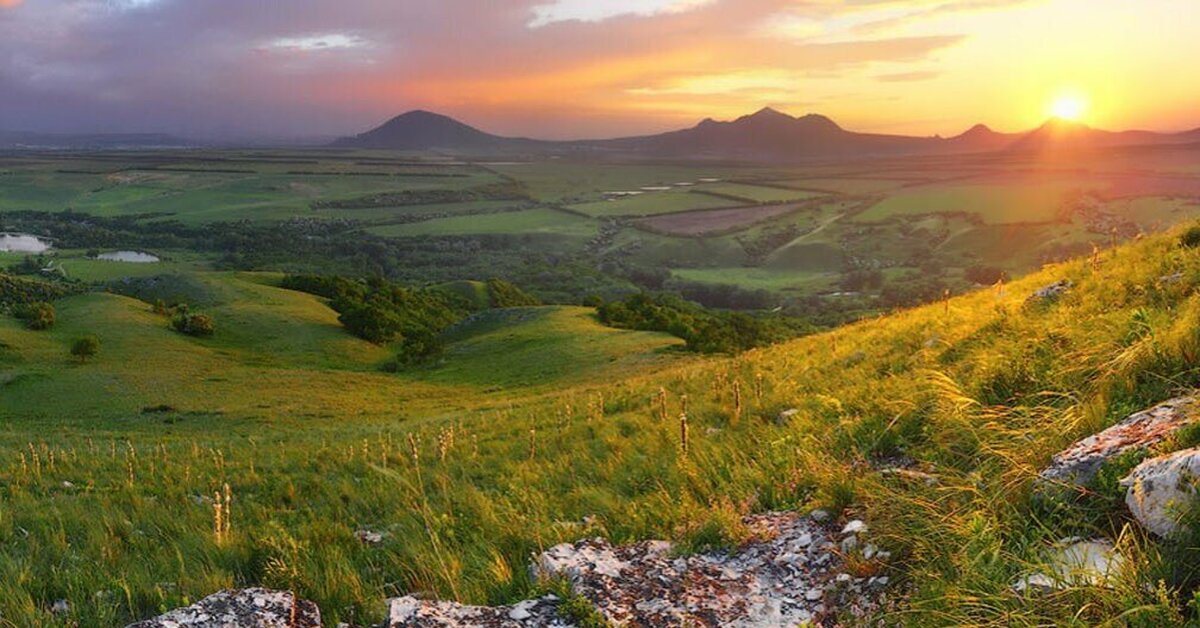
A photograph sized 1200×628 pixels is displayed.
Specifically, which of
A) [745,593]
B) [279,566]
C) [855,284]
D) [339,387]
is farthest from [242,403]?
[855,284]

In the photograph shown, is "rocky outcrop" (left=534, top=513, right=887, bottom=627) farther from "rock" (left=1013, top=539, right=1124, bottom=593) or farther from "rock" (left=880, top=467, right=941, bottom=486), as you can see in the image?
"rock" (left=1013, top=539, right=1124, bottom=593)

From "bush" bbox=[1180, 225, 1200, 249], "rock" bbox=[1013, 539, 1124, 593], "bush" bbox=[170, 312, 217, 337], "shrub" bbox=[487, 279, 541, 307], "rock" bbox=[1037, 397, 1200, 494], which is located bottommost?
"shrub" bbox=[487, 279, 541, 307]

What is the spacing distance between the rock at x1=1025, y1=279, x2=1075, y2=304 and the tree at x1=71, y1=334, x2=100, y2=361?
60.0 meters

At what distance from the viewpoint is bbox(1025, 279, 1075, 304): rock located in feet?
38.0

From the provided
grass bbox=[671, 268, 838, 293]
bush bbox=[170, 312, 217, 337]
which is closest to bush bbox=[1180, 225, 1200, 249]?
bush bbox=[170, 312, 217, 337]

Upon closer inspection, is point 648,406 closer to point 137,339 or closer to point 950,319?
point 950,319

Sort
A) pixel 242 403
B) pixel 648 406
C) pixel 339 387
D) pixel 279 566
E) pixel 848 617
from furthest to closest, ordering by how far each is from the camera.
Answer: pixel 339 387
pixel 242 403
pixel 648 406
pixel 279 566
pixel 848 617

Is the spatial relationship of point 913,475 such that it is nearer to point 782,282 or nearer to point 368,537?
point 368,537

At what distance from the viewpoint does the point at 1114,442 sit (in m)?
4.75

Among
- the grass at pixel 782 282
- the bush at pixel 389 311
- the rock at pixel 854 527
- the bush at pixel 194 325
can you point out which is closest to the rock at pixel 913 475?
the rock at pixel 854 527

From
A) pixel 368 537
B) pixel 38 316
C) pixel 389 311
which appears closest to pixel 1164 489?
pixel 368 537

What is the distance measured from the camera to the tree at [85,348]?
4828 cm

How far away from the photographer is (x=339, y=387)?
46594 mm

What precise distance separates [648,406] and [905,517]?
11.1 m
